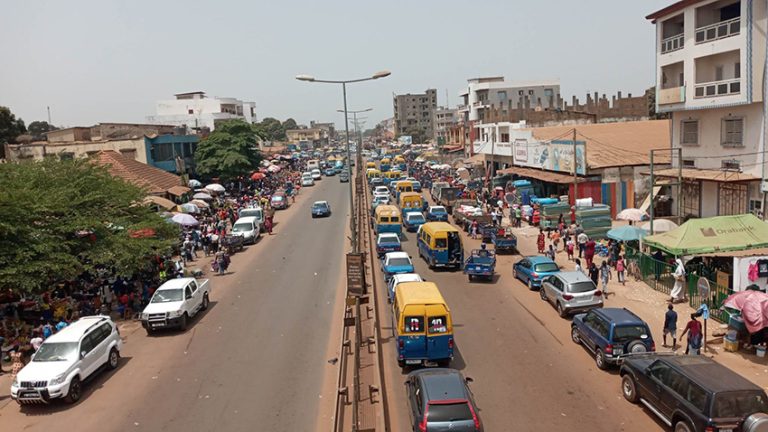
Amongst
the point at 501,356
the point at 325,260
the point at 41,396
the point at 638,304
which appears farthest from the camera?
the point at 325,260

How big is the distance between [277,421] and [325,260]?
1854cm

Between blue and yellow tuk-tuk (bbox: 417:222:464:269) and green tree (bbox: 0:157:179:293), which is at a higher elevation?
green tree (bbox: 0:157:179:293)

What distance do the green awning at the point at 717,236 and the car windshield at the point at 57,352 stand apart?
19.4 m

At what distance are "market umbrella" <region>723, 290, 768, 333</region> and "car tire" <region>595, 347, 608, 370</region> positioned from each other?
4043 mm

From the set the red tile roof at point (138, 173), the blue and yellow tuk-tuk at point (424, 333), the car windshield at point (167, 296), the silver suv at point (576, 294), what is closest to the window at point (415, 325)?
the blue and yellow tuk-tuk at point (424, 333)

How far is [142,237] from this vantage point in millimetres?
25297

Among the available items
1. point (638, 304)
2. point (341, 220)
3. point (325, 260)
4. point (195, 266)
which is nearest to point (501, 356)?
point (638, 304)

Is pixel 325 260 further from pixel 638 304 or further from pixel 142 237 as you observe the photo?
pixel 638 304

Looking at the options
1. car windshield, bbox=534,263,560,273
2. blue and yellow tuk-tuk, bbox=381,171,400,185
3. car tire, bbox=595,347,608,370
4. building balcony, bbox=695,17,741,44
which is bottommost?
car tire, bbox=595,347,608,370

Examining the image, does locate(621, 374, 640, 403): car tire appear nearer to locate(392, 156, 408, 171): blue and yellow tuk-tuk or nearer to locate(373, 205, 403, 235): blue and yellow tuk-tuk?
locate(373, 205, 403, 235): blue and yellow tuk-tuk

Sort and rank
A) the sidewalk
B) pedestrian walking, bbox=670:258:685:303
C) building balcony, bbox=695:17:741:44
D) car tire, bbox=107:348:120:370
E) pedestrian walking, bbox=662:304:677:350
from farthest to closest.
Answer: building balcony, bbox=695:17:741:44 → pedestrian walking, bbox=670:258:685:303 → car tire, bbox=107:348:120:370 → pedestrian walking, bbox=662:304:677:350 → the sidewalk

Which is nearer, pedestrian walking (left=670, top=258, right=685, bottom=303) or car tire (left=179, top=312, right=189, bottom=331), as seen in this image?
car tire (left=179, top=312, right=189, bottom=331)

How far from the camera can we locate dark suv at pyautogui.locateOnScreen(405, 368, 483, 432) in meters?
10.7

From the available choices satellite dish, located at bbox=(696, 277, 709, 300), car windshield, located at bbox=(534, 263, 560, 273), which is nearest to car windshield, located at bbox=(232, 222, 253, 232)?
car windshield, located at bbox=(534, 263, 560, 273)
